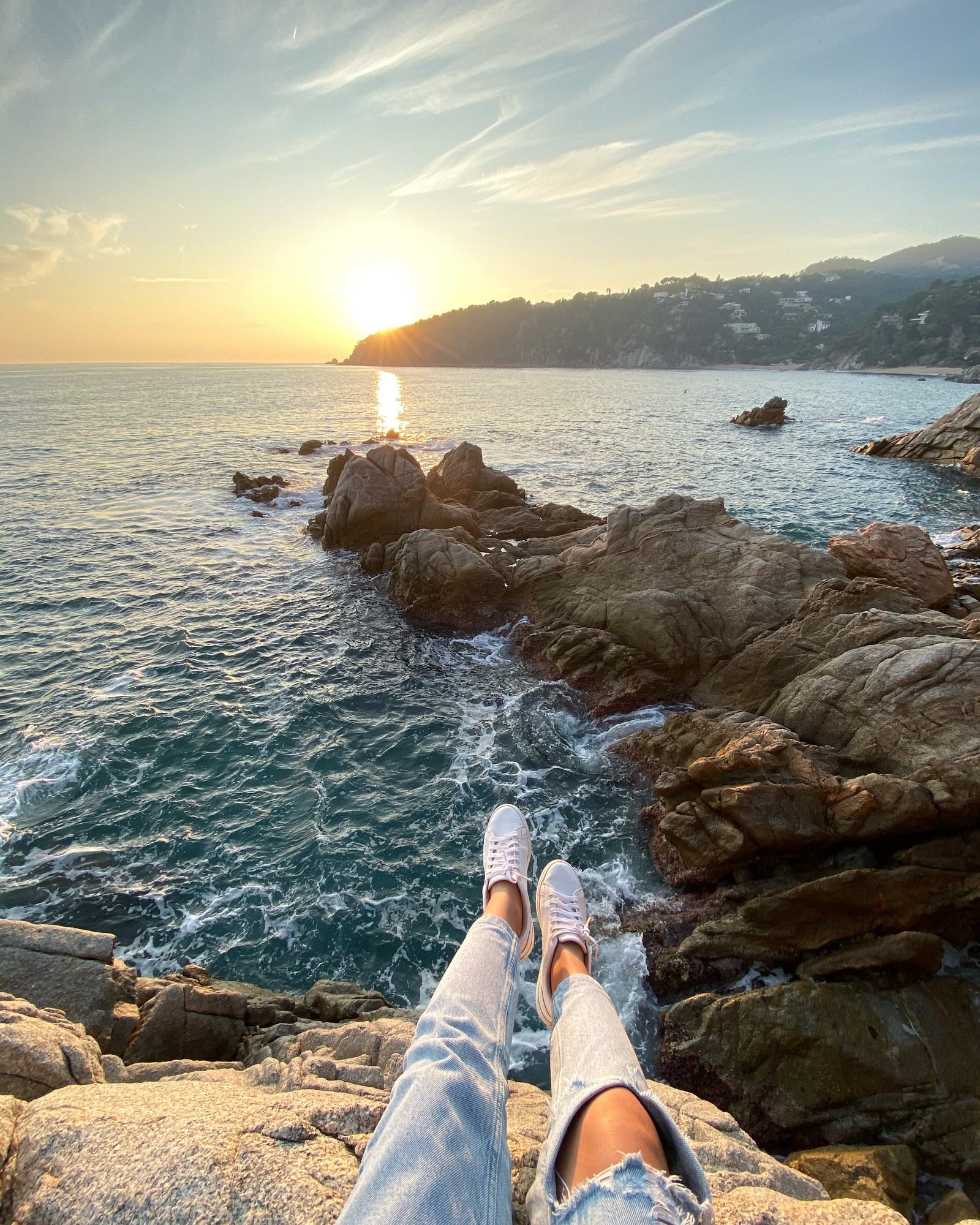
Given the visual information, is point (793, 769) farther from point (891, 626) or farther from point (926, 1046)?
point (891, 626)

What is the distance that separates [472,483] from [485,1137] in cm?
2806

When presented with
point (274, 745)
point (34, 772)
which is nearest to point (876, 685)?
point (274, 745)

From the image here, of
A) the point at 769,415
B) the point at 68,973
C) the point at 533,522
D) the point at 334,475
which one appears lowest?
the point at 68,973

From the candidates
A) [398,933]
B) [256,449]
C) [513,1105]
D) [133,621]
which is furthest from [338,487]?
[256,449]

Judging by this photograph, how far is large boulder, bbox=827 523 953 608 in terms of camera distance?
51.8 feet

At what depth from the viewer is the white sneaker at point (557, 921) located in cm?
445

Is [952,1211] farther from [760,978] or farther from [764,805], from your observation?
[764,805]

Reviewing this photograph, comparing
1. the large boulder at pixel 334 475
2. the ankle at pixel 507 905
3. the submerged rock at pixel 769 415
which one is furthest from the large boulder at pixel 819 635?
the submerged rock at pixel 769 415

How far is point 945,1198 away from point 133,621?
66.6ft

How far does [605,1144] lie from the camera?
97.2 inches

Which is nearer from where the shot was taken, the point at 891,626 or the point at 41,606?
the point at 891,626

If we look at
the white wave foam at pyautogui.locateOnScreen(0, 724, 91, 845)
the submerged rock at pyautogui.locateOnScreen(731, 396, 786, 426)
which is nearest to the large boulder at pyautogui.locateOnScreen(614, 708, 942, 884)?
the white wave foam at pyautogui.locateOnScreen(0, 724, 91, 845)

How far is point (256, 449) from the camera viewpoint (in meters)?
46.9

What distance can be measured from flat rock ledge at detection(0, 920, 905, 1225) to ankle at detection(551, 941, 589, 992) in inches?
34.1
